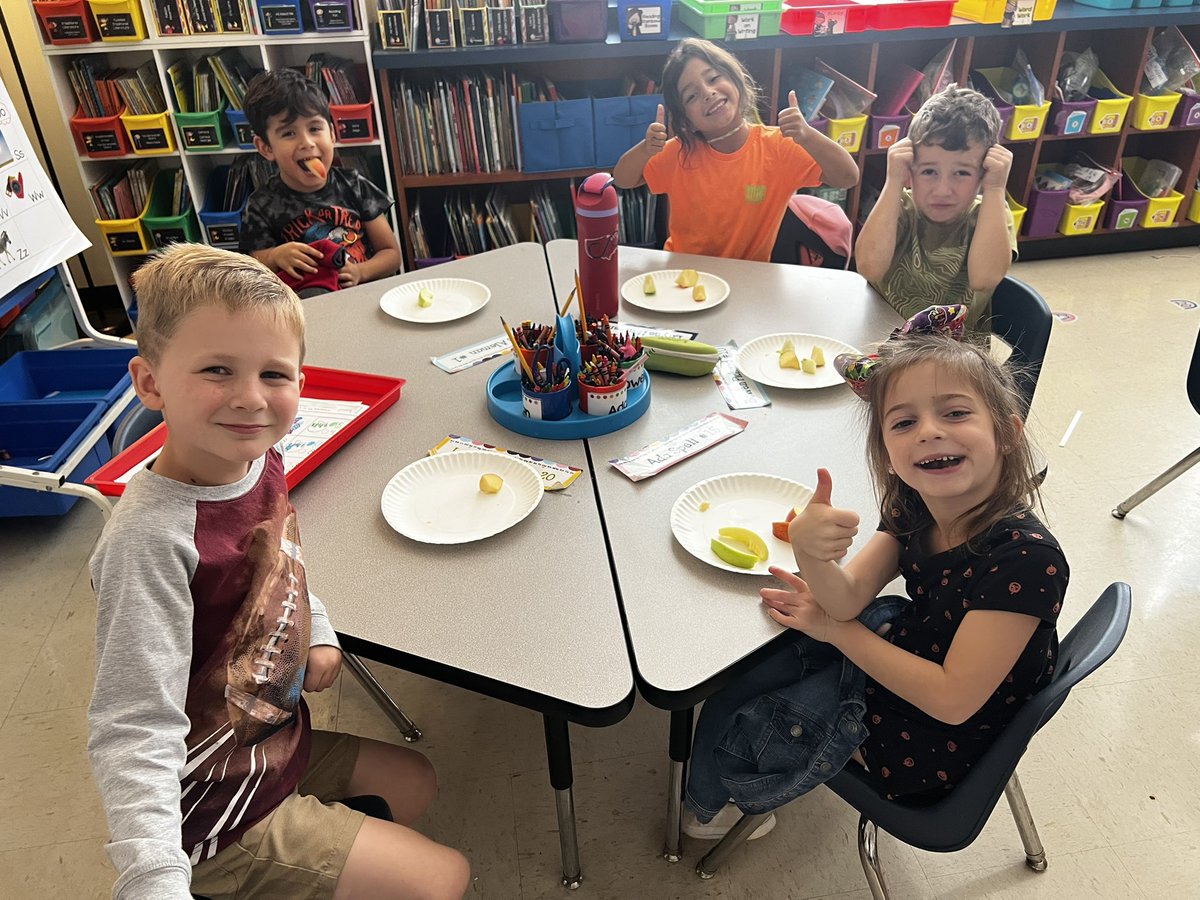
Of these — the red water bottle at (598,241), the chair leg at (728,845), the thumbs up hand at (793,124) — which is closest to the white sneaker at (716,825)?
the chair leg at (728,845)

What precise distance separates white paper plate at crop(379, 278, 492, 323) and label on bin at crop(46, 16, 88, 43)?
1761mm

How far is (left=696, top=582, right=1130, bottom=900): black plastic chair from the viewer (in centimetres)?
100

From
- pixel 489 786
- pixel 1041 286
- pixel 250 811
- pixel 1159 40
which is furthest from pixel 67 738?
pixel 1159 40

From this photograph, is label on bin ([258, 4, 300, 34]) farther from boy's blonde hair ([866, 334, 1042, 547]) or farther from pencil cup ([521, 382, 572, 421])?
boy's blonde hair ([866, 334, 1042, 547])

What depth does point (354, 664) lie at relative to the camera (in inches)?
66.6

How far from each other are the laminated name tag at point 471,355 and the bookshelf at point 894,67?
1712 mm

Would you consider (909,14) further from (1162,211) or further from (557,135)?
(1162,211)

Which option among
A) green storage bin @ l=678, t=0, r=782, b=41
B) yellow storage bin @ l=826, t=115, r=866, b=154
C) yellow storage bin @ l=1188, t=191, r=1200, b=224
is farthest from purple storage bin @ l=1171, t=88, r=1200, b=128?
green storage bin @ l=678, t=0, r=782, b=41

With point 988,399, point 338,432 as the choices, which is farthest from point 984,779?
point 338,432

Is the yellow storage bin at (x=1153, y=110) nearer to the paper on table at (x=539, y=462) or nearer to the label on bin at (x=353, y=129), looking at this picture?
the label on bin at (x=353, y=129)

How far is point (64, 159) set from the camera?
3.21m

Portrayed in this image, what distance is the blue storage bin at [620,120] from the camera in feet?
10.3

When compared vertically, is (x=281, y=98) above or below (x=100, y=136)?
above

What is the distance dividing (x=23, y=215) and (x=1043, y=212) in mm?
3813
